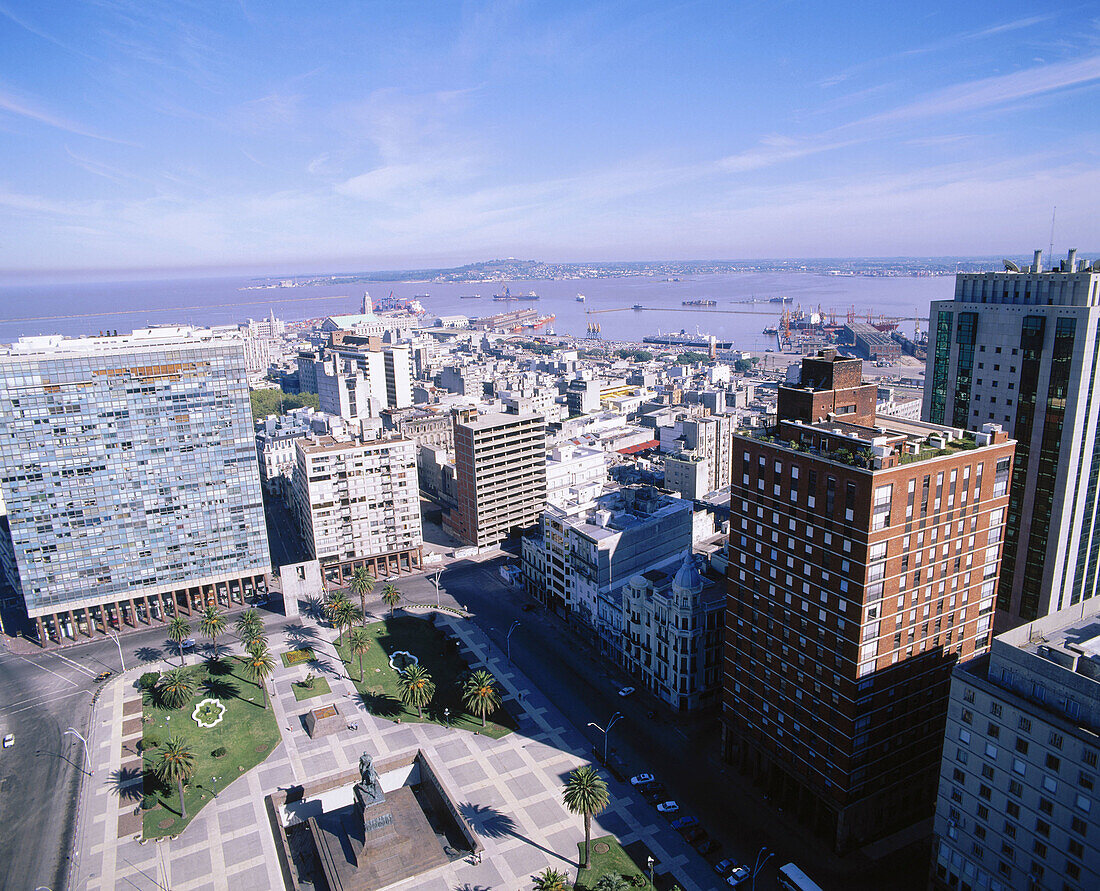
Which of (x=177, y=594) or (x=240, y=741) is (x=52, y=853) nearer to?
(x=240, y=741)

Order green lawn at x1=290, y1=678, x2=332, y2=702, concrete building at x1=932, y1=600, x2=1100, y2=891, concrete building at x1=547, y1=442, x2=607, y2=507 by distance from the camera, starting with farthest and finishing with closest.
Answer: concrete building at x1=547, y1=442, x2=607, y2=507, green lawn at x1=290, y1=678, x2=332, y2=702, concrete building at x1=932, y1=600, x2=1100, y2=891

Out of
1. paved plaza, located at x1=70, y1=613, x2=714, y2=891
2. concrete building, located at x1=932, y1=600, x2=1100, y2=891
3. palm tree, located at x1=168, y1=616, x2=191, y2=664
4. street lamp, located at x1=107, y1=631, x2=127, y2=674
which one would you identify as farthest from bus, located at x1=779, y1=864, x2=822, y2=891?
street lamp, located at x1=107, y1=631, x2=127, y2=674

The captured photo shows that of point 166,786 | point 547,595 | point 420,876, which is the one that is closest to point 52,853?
point 166,786

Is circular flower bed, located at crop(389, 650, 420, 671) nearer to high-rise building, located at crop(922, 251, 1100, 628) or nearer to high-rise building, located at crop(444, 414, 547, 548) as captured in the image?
high-rise building, located at crop(444, 414, 547, 548)

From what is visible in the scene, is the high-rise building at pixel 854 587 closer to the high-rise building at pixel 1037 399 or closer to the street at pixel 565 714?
the street at pixel 565 714

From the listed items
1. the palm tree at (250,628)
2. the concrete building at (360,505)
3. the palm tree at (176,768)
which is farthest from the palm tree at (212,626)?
the palm tree at (176,768)
